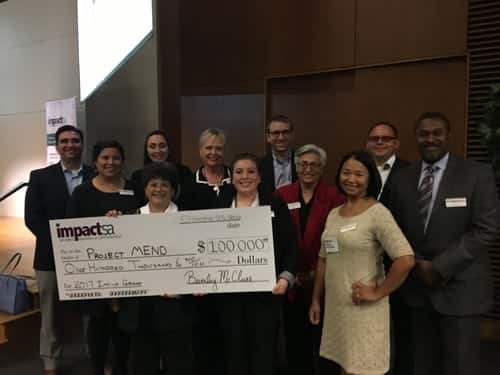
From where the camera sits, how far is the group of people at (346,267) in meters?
2.00

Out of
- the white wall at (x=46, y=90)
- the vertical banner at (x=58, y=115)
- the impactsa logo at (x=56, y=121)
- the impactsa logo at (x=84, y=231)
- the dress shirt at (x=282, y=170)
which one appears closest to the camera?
the impactsa logo at (x=84, y=231)

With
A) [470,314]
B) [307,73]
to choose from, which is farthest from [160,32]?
[470,314]

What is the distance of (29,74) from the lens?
24.1 feet

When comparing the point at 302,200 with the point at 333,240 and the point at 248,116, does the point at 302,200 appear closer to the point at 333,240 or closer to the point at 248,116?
the point at 333,240

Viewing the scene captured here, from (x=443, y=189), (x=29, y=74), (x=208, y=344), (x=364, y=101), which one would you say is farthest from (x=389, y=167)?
(x=29, y=74)

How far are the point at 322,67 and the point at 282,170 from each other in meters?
1.82

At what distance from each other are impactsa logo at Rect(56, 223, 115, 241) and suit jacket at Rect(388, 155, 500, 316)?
1612 mm

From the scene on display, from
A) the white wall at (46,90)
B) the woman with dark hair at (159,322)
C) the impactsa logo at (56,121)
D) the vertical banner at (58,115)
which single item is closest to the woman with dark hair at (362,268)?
the woman with dark hair at (159,322)

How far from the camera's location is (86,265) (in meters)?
2.21

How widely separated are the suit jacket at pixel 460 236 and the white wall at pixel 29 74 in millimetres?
6186

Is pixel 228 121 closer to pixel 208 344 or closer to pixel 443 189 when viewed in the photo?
pixel 208 344

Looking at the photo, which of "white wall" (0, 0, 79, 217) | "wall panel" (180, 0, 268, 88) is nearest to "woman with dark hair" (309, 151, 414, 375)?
"wall panel" (180, 0, 268, 88)

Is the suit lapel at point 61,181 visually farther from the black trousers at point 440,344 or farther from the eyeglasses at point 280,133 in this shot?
the black trousers at point 440,344

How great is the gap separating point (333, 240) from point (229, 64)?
373 cm
